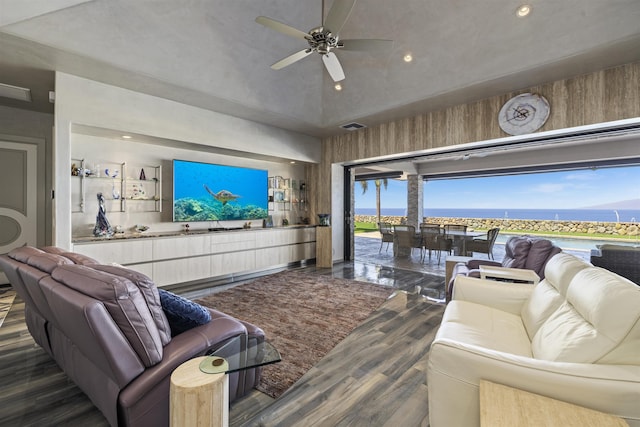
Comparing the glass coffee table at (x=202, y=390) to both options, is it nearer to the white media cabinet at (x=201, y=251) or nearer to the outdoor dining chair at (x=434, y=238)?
the white media cabinet at (x=201, y=251)

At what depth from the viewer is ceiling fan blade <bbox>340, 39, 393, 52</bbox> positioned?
2855 millimetres

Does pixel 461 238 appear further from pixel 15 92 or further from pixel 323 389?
pixel 15 92

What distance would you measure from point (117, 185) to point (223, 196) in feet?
5.31

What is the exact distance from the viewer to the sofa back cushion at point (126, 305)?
4.26 feet

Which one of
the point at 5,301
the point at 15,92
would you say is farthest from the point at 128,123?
the point at 5,301

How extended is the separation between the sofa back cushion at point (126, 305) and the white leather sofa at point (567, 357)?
55.6 inches

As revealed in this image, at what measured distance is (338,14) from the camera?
2498mm

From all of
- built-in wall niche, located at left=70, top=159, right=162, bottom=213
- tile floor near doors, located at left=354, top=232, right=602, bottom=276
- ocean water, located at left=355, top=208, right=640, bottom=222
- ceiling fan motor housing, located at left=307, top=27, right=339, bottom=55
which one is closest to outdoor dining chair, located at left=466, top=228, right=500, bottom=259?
tile floor near doors, located at left=354, top=232, right=602, bottom=276

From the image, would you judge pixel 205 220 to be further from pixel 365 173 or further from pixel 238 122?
pixel 365 173

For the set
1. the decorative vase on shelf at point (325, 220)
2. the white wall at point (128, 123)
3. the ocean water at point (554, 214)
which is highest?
the white wall at point (128, 123)

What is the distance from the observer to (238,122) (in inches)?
195

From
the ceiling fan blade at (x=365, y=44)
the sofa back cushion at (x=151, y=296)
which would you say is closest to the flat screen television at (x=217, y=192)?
the ceiling fan blade at (x=365, y=44)

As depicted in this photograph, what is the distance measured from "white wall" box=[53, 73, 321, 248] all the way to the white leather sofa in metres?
4.23

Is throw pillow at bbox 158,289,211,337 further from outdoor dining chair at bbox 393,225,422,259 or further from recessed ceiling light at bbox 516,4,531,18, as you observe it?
outdoor dining chair at bbox 393,225,422,259
